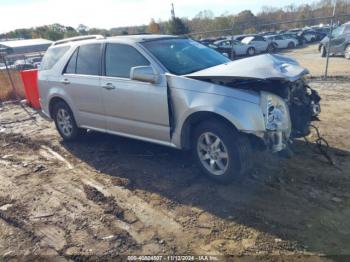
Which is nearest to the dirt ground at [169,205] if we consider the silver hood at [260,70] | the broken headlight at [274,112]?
the broken headlight at [274,112]

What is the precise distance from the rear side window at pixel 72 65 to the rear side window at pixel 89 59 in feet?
0.30

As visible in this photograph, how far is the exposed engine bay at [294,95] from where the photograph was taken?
162 inches

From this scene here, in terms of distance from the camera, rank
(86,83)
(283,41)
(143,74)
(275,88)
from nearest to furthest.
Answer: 1. (275,88)
2. (143,74)
3. (86,83)
4. (283,41)

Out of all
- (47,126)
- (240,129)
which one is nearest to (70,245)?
(240,129)

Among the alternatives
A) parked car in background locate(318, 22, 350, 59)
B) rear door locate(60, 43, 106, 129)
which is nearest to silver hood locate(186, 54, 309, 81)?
rear door locate(60, 43, 106, 129)

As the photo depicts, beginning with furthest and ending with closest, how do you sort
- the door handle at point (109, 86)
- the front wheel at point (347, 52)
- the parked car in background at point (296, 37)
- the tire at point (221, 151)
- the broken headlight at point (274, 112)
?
the parked car in background at point (296, 37), the front wheel at point (347, 52), the door handle at point (109, 86), the tire at point (221, 151), the broken headlight at point (274, 112)

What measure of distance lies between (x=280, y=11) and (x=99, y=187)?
191 feet

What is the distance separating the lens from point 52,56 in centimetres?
642

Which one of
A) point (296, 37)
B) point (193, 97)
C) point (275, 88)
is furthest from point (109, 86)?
point (296, 37)

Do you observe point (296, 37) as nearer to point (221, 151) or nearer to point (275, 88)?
point (275, 88)

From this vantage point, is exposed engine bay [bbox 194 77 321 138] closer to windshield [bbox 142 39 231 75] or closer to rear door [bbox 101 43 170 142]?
windshield [bbox 142 39 231 75]

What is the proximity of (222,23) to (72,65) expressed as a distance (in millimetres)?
34240

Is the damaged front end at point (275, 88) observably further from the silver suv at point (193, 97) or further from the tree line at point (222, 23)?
the tree line at point (222, 23)

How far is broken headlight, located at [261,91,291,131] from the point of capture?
153 inches
